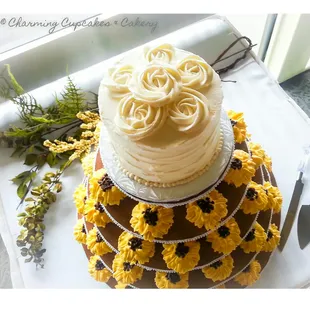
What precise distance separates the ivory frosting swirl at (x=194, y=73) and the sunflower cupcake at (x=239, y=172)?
0.69 ft

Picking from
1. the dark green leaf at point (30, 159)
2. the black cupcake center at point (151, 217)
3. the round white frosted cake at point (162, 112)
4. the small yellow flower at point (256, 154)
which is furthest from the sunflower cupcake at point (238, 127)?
the dark green leaf at point (30, 159)

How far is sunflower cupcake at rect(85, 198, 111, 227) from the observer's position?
3.07 feet

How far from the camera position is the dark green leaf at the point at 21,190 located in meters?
1.28

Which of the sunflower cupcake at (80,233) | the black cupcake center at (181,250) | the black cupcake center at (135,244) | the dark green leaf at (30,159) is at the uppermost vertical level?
the black cupcake center at (181,250)

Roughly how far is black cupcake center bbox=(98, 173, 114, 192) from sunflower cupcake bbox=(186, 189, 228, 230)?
17 centimetres

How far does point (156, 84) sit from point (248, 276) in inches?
21.1

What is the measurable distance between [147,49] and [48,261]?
674mm

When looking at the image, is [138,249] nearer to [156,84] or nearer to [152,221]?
[152,221]

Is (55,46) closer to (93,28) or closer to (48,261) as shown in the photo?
(93,28)

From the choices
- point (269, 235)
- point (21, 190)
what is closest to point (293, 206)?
point (269, 235)

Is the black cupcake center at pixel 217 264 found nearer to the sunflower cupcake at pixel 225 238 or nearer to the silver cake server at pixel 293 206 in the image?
the sunflower cupcake at pixel 225 238

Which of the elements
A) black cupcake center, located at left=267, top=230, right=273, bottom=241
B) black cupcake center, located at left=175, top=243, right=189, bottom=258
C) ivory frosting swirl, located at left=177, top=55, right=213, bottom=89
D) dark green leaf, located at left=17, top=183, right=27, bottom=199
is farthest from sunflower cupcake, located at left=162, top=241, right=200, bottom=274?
dark green leaf, located at left=17, top=183, right=27, bottom=199

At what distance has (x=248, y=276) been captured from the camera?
1.01 metres

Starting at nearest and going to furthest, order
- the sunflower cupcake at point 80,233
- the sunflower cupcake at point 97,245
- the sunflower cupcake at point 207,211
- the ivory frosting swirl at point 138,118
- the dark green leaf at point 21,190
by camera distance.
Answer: the ivory frosting swirl at point 138,118, the sunflower cupcake at point 207,211, the sunflower cupcake at point 97,245, the sunflower cupcake at point 80,233, the dark green leaf at point 21,190
